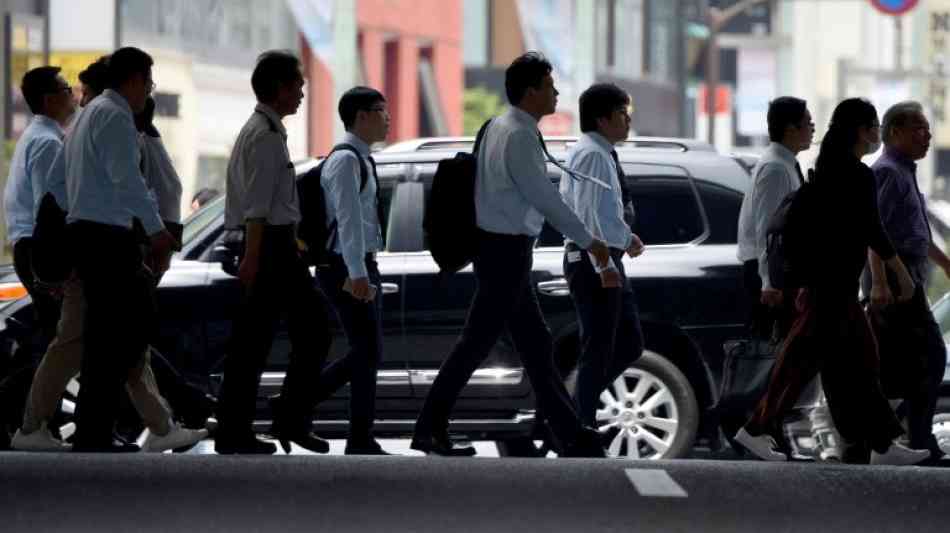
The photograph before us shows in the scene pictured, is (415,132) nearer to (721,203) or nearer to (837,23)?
(721,203)

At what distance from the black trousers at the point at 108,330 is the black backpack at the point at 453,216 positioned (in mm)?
1220

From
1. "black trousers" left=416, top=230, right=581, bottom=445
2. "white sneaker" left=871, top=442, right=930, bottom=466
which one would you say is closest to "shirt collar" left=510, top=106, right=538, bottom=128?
"black trousers" left=416, top=230, right=581, bottom=445

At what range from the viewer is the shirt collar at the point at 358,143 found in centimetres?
1114

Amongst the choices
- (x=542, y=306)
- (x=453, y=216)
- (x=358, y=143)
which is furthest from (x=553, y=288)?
(x=358, y=143)

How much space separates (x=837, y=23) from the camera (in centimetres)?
10712

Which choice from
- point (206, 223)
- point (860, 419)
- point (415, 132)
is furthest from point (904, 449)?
point (415, 132)

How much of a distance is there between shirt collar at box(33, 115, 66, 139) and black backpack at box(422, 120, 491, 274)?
160cm

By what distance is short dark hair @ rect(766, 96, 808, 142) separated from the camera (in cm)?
1130

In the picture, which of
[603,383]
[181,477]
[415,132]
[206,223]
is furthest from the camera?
[415,132]

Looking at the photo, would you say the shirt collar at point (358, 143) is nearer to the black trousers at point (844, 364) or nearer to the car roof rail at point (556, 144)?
the car roof rail at point (556, 144)

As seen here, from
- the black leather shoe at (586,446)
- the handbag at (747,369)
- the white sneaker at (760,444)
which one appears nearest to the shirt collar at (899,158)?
the handbag at (747,369)

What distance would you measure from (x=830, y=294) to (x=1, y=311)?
12.5ft

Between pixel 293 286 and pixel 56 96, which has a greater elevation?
pixel 56 96

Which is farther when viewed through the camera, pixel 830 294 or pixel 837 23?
pixel 837 23
